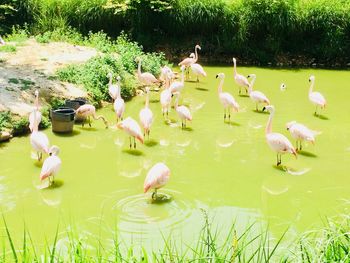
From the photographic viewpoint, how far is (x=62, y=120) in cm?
910

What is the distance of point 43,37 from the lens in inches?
562

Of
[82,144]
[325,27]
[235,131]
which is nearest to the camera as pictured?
[82,144]

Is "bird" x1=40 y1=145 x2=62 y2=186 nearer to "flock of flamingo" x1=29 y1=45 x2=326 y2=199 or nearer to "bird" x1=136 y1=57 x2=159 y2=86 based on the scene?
"flock of flamingo" x1=29 y1=45 x2=326 y2=199

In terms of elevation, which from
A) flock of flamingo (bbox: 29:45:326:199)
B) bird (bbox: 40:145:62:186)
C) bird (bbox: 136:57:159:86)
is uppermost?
bird (bbox: 136:57:159:86)

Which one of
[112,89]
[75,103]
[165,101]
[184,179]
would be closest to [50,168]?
[184,179]

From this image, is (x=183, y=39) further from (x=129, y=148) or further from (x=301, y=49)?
(x=129, y=148)

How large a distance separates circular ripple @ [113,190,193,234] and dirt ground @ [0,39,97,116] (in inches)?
146

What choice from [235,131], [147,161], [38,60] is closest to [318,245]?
[147,161]

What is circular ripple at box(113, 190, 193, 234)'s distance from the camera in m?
6.07

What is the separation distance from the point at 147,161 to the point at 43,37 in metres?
7.45

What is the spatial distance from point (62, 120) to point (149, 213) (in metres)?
3.37

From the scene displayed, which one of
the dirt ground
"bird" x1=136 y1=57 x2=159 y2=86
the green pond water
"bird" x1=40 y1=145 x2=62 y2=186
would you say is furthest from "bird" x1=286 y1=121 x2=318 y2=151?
the dirt ground

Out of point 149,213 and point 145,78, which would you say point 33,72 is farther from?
point 149,213

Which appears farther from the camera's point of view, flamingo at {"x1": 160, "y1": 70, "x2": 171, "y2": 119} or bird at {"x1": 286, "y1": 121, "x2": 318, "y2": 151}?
flamingo at {"x1": 160, "y1": 70, "x2": 171, "y2": 119}
